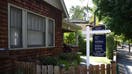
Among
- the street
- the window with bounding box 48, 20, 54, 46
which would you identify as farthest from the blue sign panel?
the window with bounding box 48, 20, 54, 46

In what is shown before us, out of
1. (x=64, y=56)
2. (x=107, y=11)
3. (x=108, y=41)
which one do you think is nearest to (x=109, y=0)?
(x=107, y=11)

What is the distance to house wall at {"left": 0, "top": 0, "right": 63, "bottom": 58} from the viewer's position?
8.71m

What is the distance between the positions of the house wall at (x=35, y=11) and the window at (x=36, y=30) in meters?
0.29

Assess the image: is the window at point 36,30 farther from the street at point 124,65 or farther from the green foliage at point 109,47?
the green foliage at point 109,47

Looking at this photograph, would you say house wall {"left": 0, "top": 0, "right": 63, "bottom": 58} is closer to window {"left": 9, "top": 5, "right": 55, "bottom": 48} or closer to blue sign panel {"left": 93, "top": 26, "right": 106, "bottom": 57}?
window {"left": 9, "top": 5, "right": 55, "bottom": 48}

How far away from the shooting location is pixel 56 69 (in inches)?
283

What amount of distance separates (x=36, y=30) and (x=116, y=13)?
445 centimetres

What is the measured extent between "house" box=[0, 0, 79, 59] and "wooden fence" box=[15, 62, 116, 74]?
0.91 metres

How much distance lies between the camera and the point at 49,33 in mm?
13922

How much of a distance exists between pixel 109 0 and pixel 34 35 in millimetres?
4748

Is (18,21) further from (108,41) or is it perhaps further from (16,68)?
(108,41)

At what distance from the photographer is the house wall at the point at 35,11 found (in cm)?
871

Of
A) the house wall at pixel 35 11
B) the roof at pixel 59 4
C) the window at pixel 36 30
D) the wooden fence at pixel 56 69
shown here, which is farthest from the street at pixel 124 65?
the roof at pixel 59 4

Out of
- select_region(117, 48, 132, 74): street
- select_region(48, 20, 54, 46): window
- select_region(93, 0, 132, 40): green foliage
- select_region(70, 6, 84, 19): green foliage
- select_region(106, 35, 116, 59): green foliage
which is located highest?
select_region(70, 6, 84, 19): green foliage
